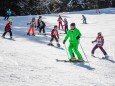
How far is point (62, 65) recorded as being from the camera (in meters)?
12.1

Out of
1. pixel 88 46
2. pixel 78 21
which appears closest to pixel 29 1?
pixel 78 21

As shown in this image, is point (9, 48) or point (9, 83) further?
point (9, 48)

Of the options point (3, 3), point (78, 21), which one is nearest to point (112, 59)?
point (78, 21)

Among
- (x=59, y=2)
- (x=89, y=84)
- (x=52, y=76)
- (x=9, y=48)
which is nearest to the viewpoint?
(x=89, y=84)

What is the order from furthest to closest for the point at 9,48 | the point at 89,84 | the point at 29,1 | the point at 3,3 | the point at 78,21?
the point at 29,1 < the point at 3,3 < the point at 78,21 < the point at 9,48 < the point at 89,84

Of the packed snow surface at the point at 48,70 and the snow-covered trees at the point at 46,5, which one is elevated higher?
the snow-covered trees at the point at 46,5

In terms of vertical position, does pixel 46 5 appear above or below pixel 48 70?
above

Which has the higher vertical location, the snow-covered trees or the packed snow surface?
the snow-covered trees

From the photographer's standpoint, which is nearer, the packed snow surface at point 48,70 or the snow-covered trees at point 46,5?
the packed snow surface at point 48,70

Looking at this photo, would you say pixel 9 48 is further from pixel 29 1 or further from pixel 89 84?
pixel 29 1

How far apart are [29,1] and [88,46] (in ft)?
104

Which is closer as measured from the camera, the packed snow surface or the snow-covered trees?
the packed snow surface

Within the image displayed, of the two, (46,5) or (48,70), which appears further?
(46,5)

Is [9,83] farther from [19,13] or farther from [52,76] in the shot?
[19,13]
